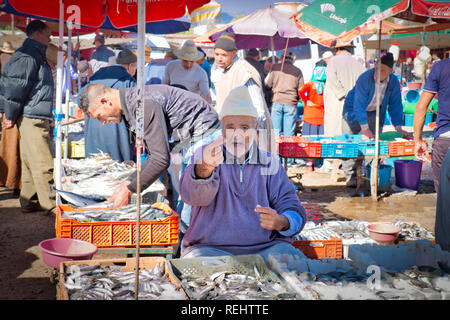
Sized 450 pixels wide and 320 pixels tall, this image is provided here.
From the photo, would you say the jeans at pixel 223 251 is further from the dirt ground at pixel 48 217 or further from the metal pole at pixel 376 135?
the metal pole at pixel 376 135

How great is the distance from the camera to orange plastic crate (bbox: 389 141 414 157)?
7.76 metres

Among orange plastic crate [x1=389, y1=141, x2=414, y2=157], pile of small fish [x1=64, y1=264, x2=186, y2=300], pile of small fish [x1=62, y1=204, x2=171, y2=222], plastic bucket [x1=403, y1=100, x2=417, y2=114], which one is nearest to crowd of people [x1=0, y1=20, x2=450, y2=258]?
pile of small fish [x1=62, y1=204, x2=171, y2=222]

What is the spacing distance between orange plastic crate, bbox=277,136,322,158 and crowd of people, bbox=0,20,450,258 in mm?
987

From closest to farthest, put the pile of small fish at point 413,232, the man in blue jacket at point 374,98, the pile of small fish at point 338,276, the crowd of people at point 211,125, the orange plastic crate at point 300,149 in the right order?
the pile of small fish at point 338,276
the crowd of people at point 211,125
the pile of small fish at point 413,232
the orange plastic crate at point 300,149
the man in blue jacket at point 374,98

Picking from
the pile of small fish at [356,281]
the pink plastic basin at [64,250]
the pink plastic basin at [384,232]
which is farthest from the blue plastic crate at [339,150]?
the pink plastic basin at [64,250]

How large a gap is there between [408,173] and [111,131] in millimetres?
4888

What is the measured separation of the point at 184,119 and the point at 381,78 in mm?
4455

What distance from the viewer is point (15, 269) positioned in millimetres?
4695

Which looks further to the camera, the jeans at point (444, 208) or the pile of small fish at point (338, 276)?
the jeans at point (444, 208)

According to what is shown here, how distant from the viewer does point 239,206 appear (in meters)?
3.30

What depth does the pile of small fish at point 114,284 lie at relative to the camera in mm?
2549

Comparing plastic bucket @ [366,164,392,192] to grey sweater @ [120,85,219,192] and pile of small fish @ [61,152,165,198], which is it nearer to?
pile of small fish @ [61,152,165,198]

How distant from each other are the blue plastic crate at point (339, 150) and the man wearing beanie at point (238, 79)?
1967 mm
